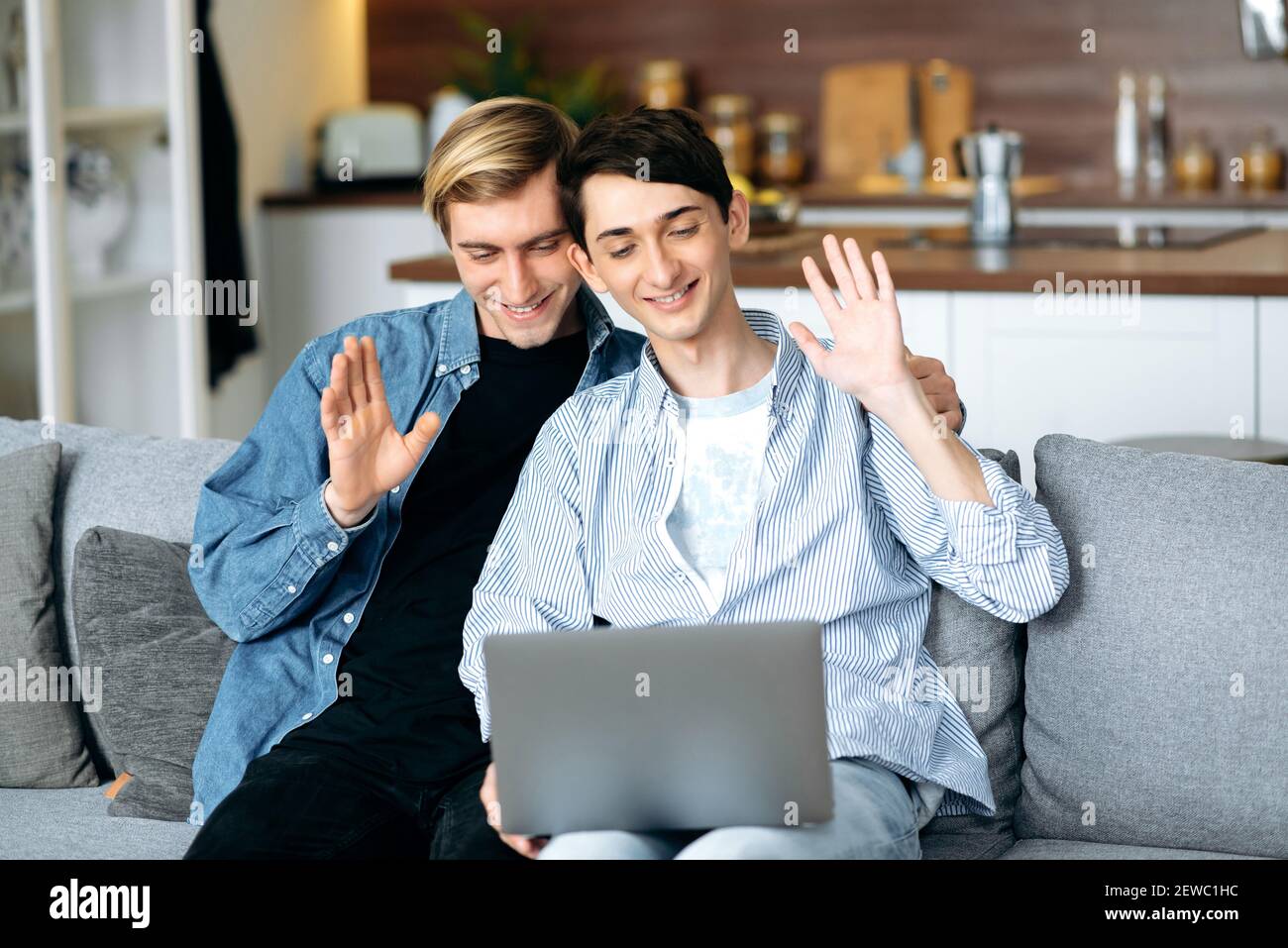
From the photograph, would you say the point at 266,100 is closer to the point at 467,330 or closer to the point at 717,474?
the point at 467,330

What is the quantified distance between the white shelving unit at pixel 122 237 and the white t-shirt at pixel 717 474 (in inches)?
92.0

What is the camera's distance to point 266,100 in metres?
5.04

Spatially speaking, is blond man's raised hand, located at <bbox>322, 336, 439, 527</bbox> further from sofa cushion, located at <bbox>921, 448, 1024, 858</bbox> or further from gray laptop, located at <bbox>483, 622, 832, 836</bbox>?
sofa cushion, located at <bbox>921, 448, 1024, 858</bbox>

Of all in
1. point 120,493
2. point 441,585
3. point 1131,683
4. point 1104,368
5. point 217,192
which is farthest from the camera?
point 217,192

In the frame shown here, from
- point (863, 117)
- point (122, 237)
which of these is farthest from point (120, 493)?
point (863, 117)

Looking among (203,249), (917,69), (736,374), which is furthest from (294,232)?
(736,374)

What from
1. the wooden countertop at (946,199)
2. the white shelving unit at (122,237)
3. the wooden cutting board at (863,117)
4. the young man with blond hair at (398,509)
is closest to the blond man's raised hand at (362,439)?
the young man with blond hair at (398,509)

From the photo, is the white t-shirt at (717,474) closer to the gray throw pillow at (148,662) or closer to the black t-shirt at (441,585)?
the black t-shirt at (441,585)

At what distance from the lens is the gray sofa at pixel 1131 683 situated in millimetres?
1714

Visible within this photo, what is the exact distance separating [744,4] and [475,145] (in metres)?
3.73

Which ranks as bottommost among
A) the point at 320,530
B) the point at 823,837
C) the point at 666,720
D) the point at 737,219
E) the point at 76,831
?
the point at 76,831

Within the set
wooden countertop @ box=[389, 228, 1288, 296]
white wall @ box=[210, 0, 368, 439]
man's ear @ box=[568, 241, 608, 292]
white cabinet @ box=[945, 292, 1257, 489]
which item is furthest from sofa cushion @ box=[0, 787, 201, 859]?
white wall @ box=[210, 0, 368, 439]

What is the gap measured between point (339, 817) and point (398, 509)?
0.39 meters
